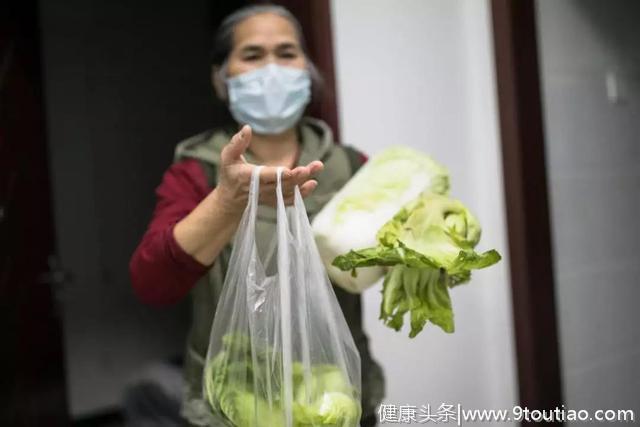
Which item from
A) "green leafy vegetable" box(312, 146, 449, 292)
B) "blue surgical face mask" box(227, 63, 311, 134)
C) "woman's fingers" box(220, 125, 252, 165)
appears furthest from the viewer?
"blue surgical face mask" box(227, 63, 311, 134)

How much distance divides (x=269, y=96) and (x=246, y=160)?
14 cm

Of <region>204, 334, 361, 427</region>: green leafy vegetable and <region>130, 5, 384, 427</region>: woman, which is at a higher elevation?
<region>130, 5, 384, 427</region>: woman

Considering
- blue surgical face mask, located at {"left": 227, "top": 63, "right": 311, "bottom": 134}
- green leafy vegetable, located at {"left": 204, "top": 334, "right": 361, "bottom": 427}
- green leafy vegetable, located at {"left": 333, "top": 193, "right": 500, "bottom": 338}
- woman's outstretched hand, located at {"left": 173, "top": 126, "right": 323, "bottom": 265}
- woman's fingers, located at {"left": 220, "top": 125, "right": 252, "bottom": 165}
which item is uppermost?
blue surgical face mask, located at {"left": 227, "top": 63, "right": 311, "bottom": 134}

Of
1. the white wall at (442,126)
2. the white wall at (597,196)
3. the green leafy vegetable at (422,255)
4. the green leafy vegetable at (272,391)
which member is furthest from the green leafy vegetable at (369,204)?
the white wall at (597,196)

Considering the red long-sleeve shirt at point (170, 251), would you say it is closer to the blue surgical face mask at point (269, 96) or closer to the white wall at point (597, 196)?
the blue surgical face mask at point (269, 96)

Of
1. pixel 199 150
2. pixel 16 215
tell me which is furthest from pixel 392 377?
pixel 16 215

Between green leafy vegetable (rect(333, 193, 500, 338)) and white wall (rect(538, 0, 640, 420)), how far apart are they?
55 centimetres

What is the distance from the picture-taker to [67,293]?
7.53ft

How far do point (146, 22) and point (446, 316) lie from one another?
2193 millimetres

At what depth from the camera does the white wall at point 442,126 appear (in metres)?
1.03

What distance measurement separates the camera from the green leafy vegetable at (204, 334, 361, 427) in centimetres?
55

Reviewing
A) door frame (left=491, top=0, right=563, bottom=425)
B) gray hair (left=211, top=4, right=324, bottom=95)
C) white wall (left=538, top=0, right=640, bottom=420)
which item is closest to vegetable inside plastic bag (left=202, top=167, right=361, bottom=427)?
gray hair (left=211, top=4, right=324, bottom=95)

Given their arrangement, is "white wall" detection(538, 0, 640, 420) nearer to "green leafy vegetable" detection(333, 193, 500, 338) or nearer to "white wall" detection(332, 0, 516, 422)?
"white wall" detection(332, 0, 516, 422)

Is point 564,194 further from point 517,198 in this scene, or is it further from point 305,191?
point 305,191
